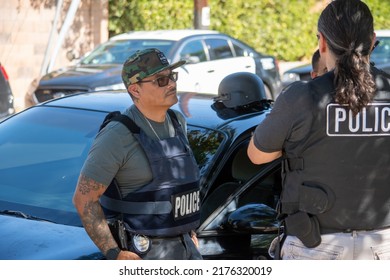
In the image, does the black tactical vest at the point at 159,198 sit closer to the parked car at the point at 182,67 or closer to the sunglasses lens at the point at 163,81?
the sunglasses lens at the point at 163,81

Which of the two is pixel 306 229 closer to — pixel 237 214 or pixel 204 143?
pixel 237 214

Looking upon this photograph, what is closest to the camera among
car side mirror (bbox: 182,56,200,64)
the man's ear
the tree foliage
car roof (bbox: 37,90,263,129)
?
the man's ear

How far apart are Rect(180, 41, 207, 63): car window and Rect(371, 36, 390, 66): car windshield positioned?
124 inches

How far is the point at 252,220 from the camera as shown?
12.6ft

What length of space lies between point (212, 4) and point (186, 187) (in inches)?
658

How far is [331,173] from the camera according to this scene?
9.95 ft

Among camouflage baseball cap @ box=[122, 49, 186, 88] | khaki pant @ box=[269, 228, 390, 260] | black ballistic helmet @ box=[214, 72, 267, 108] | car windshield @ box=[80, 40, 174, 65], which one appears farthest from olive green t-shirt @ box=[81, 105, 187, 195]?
car windshield @ box=[80, 40, 174, 65]

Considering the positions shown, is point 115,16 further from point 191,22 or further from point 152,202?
point 152,202

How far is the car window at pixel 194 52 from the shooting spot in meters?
13.1

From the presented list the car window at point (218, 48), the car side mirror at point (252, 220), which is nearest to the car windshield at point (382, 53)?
the car window at point (218, 48)

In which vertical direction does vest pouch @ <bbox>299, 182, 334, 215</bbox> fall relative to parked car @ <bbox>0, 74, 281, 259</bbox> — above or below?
above

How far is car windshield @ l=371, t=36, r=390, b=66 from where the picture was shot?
581 inches

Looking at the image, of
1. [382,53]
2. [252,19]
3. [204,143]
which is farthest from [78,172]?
[252,19]

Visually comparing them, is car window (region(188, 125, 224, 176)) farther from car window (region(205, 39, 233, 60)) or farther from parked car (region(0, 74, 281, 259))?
car window (region(205, 39, 233, 60))
